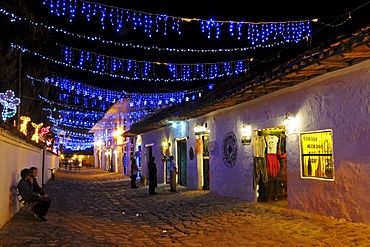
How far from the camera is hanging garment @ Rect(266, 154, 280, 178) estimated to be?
13.0m

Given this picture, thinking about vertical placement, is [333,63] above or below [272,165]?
above

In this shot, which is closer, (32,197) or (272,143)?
(32,197)

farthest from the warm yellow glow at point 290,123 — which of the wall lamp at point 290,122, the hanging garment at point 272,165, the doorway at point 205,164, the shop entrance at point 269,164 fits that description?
the doorway at point 205,164

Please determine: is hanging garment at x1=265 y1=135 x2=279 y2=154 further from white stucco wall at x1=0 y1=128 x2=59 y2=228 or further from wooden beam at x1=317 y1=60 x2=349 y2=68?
white stucco wall at x1=0 y1=128 x2=59 y2=228

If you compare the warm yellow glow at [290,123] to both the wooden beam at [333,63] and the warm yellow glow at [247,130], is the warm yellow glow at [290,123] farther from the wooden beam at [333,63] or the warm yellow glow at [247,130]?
the wooden beam at [333,63]

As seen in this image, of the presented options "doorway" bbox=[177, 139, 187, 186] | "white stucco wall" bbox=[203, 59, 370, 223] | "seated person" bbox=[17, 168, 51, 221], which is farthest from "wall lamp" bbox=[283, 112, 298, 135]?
"doorway" bbox=[177, 139, 187, 186]

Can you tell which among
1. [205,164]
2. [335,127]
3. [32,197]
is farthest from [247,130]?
[32,197]

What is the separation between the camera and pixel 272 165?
13109 mm

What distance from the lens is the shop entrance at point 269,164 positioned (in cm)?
1259

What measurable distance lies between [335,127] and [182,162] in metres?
11.7

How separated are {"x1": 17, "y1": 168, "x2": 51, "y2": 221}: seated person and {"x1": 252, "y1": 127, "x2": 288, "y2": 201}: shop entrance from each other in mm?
6286

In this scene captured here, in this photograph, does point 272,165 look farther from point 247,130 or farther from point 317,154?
point 317,154

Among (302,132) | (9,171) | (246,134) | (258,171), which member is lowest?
(258,171)

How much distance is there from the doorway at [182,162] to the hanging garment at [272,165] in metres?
7.09
